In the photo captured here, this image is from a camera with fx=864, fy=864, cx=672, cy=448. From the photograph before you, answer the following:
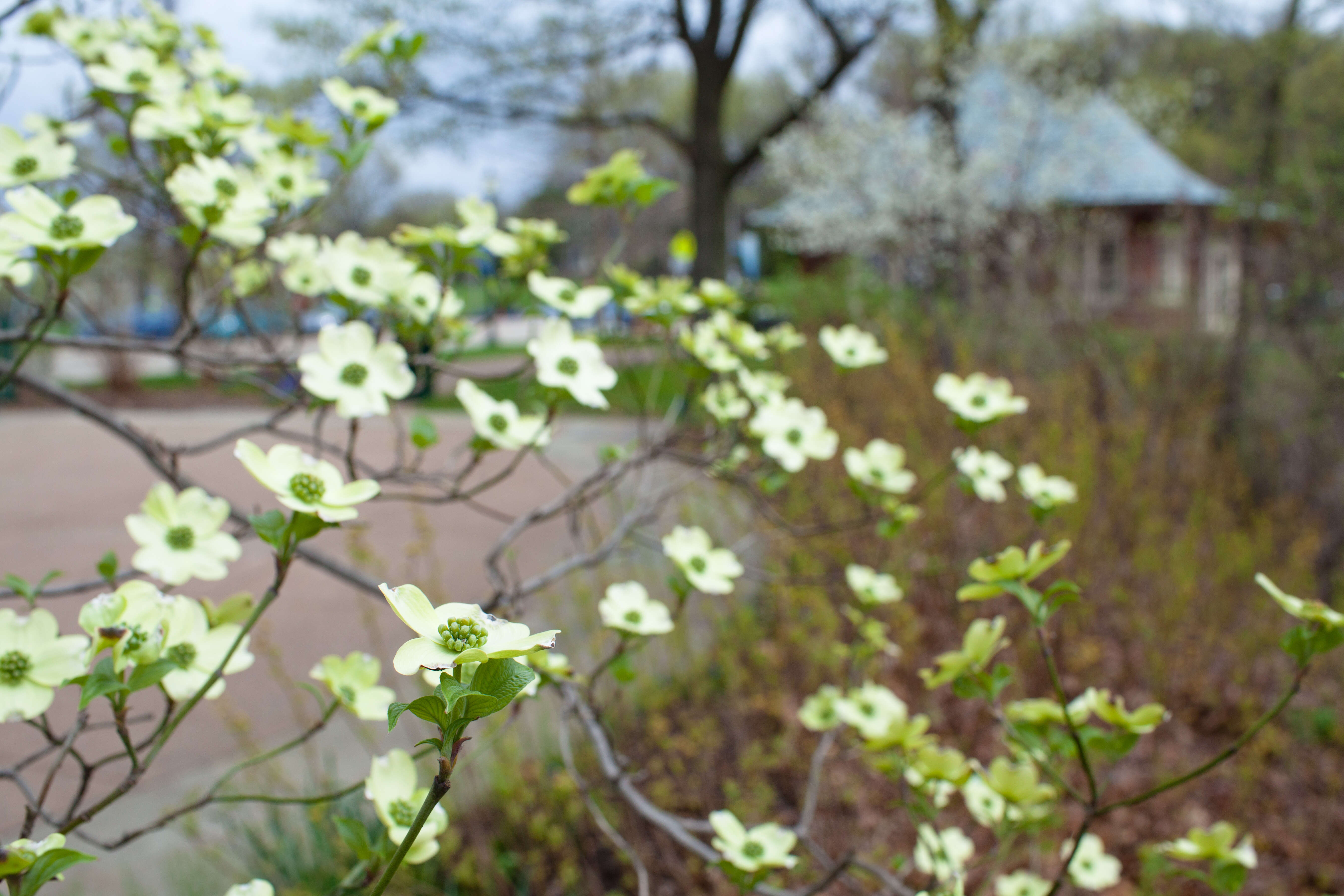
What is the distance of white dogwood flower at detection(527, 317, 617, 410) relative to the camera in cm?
84

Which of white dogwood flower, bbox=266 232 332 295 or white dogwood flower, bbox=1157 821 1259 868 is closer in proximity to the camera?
white dogwood flower, bbox=1157 821 1259 868

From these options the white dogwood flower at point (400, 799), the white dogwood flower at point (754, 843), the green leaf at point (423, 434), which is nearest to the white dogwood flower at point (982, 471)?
the white dogwood flower at point (754, 843)

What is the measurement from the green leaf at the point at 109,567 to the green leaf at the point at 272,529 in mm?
213

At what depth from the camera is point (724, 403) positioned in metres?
1.17

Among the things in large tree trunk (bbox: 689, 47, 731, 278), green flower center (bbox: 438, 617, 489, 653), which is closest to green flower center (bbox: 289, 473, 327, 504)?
green flower center (bbox: 438, 617, 489, 653)

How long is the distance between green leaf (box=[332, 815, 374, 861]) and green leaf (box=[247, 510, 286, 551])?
0.21 metres

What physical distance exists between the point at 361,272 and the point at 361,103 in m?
0.23

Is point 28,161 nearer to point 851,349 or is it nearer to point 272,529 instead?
point 272,529

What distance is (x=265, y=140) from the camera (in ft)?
3.48

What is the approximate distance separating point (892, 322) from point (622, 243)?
539 centimetres

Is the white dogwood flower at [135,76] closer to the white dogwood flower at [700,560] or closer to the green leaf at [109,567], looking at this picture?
the green leaf at [109,567]

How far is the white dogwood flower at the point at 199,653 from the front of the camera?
0.61 metres

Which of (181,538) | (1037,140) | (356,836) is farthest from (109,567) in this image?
(1037,140)

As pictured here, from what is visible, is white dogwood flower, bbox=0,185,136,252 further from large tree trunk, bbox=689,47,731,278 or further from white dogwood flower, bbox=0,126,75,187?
large tree trunk, bbox=689,47,731,278
